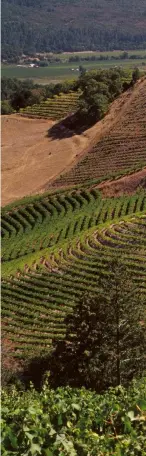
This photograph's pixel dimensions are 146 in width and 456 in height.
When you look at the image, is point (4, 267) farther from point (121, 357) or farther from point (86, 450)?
point (86, 450)

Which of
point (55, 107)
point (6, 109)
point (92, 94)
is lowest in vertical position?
point (92, 94)

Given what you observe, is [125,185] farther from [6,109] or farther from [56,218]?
[6,109]

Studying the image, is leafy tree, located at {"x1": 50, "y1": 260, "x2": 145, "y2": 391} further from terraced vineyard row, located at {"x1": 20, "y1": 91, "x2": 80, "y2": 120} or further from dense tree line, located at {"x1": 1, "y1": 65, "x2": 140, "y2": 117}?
terraced vineyard row, located at {"x1": 20, "y1": 91, "x2": 80, "y2": 120}

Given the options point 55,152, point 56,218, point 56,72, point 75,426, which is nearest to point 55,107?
point 55,152

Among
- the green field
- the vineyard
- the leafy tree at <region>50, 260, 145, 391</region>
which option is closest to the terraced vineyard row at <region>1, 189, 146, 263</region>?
the vineyard

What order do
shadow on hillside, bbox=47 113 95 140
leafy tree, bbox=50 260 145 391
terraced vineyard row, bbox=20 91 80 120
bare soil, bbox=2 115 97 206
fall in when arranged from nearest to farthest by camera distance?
leafy tree, bbox=50 260 145 391 → bare soil, bbox=2 115 97 206 → shadow on hillside, bbox=47 113 95 140 → terraced vineyard row, bbox=20 91 80 120

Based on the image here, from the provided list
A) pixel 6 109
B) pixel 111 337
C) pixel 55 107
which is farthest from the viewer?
pixel 6 109

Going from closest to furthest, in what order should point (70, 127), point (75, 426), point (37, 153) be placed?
1. point (75, 426)
2. point (37, 153)
3. point (70, 127)

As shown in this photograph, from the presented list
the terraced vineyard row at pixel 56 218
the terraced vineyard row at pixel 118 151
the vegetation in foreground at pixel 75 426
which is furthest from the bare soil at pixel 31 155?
the vegetation in foreground at pixel 75 426
